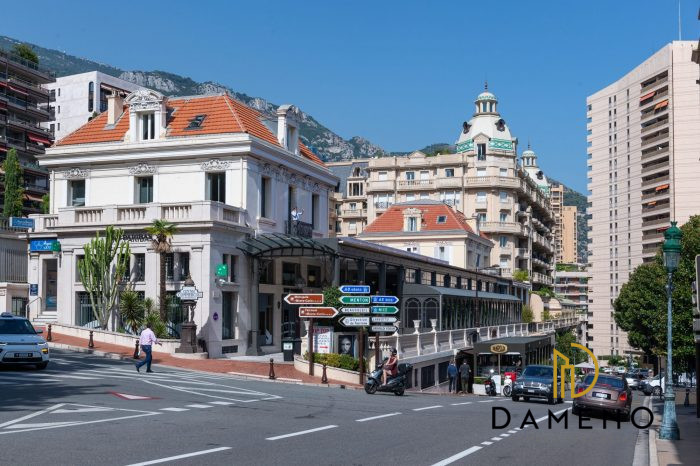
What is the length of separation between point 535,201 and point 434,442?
101m

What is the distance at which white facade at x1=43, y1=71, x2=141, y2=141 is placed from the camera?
109369 millimetres

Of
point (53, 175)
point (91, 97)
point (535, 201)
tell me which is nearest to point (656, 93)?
point (535, 201)

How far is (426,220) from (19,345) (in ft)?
191

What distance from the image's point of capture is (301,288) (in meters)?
45.8

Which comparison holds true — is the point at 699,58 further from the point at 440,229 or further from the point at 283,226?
the point at 440,229

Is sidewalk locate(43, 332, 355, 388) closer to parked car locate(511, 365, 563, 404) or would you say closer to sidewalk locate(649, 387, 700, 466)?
parked car locate(511, 365, 563, 404)

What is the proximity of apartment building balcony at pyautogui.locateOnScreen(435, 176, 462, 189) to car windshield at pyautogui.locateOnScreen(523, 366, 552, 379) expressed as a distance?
75.5 metres

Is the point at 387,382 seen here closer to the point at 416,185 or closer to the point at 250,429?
the point at 250,429

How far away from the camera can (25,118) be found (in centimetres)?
8488

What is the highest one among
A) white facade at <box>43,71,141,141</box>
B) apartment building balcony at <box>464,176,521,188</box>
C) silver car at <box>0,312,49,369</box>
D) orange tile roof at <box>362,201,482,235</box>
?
white facade at <box>43,71,141,141</box>

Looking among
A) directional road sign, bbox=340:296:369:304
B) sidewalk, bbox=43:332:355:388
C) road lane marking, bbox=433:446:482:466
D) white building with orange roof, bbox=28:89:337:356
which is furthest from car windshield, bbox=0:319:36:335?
road lane marking, bbox=433:446:482:466

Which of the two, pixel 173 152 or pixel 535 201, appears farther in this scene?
pixel 535 201


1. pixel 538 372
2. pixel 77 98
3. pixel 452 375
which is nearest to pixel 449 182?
pixel 77 98

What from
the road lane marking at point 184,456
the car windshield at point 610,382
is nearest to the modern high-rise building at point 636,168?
the car windshield at point 610,382
